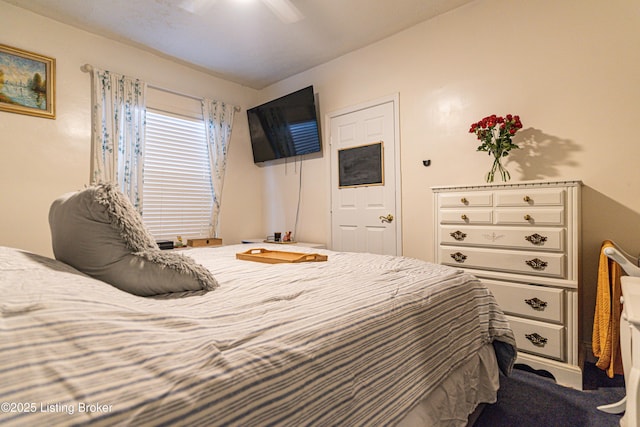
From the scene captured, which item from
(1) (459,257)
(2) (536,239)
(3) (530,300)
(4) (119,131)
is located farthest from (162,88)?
(3) (530,300)

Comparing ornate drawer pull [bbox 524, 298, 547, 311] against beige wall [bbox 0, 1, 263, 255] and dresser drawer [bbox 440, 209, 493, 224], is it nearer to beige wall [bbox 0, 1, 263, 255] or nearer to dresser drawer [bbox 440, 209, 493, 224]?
dresser drawer [bbox 440, 209, 493, 224]

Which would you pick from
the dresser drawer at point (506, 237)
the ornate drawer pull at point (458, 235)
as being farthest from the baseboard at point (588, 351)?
the ornate drawer pull at point (458, 235)

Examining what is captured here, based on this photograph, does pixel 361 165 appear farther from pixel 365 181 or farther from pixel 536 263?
pixel 536 263

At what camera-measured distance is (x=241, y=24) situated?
294cm

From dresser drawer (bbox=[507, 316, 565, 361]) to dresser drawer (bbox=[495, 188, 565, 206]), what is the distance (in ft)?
2.56

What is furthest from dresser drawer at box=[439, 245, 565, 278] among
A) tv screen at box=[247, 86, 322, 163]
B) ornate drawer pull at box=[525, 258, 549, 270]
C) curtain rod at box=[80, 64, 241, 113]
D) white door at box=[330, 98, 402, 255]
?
curtain rod at box=[80, 64, 241, 113]

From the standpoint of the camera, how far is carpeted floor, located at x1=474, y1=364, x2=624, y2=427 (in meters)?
1.58

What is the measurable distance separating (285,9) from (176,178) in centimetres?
230

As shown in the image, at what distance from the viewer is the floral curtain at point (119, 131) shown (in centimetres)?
307

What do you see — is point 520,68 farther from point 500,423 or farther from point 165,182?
point 165,182

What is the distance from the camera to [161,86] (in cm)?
355

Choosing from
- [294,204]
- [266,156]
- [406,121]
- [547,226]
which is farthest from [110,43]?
[547,226]

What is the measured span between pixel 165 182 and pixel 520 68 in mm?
3764

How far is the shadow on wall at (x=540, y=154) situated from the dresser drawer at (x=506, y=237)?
64cm
